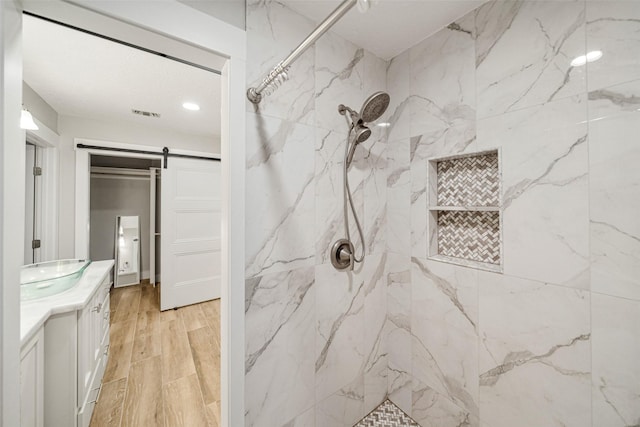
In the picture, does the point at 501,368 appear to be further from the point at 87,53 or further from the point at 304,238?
the point at 87,53

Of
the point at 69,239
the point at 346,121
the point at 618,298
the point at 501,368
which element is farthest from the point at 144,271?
the point at 618,298

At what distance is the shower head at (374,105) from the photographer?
108cm

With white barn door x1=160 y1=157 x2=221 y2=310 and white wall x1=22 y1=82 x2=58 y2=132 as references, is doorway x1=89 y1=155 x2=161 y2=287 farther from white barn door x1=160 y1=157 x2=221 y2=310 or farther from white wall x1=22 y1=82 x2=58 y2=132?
white wall x1=22 y1=82 x2=58 y2=132

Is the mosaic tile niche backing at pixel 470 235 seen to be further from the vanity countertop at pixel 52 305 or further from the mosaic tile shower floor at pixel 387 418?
the vanity countertop at pixel 52 305

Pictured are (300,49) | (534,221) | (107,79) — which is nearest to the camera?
(300,49)

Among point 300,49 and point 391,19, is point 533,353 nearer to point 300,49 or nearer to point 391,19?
point 300,49

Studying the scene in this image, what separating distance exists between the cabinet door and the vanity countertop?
0.07m

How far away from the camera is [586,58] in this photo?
85cm

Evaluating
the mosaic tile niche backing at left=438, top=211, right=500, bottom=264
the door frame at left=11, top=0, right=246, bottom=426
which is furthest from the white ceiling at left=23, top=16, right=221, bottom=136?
the mosaic tile niche backing at left=438, top=211, right=500, bottom=264

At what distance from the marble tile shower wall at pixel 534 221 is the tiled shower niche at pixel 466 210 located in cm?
6

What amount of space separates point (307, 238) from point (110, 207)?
15.4ft

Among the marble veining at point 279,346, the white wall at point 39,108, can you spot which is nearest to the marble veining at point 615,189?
the marble veining at point 279,346

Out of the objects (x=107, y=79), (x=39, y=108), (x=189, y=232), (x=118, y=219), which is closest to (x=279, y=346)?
(x=107, y=79)

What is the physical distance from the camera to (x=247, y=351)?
99 centimetres
